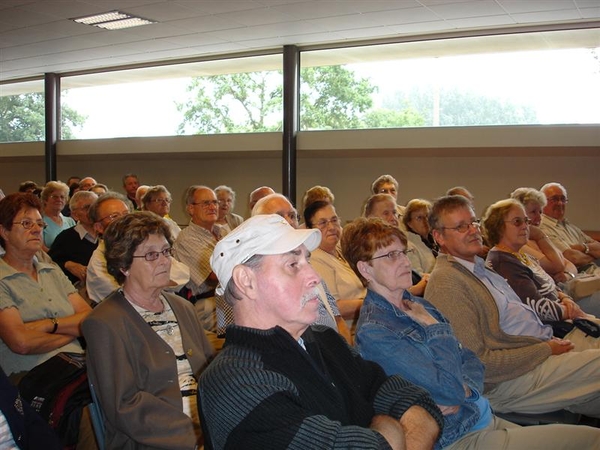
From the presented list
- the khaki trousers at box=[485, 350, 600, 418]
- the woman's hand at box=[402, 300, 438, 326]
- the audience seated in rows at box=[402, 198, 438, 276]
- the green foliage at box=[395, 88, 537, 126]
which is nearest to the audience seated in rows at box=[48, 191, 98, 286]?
the audience seated in rows at box=[402, 198, 438, 276]

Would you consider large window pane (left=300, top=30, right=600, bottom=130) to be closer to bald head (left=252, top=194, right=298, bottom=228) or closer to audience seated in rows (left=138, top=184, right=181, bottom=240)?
audience seated in rows (left=138, top=184, right=181, bottom=240)

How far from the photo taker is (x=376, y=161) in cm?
905

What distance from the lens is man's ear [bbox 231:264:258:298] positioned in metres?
1.62

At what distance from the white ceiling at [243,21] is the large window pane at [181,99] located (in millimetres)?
547

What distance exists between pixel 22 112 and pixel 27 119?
24 centimetres

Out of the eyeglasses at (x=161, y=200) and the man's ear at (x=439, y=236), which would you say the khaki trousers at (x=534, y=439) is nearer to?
the man's ear at (x=439, y=236)

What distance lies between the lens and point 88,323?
7.30ft

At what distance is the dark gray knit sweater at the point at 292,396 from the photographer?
1.36m

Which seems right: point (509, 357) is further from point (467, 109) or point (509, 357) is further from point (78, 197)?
point (467, 109)

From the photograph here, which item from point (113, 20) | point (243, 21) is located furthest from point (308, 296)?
point (113, 20)

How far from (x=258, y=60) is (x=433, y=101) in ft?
8.86

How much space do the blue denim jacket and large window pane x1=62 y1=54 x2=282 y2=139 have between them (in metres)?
7.27

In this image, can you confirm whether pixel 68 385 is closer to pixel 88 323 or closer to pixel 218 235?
pixel 88 323

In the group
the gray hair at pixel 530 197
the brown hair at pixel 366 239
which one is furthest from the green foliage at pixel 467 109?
the brown hair at pixel 366 239
